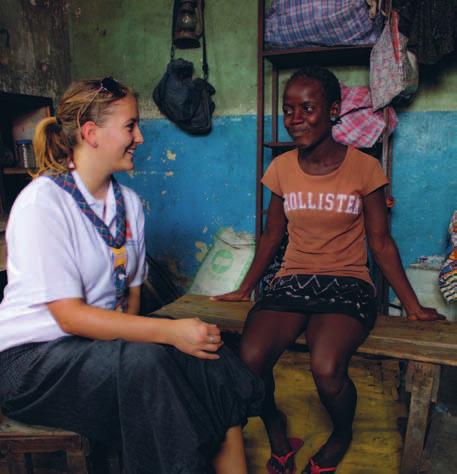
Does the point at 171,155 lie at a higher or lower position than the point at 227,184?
higher

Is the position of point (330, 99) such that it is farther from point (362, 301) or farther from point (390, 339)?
point (390, 339)

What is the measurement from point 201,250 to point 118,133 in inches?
90.5

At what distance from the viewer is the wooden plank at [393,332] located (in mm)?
1651

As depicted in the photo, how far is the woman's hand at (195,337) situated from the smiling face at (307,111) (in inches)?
43.1

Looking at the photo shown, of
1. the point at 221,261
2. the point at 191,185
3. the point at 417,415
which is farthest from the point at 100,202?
the point at 191,185

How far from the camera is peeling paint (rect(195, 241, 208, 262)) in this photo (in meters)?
3.75

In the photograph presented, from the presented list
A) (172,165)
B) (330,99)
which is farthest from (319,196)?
(172,165)

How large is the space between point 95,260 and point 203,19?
8.79 feet

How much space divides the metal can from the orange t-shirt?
7.29 ft

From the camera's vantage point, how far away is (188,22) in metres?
3.32

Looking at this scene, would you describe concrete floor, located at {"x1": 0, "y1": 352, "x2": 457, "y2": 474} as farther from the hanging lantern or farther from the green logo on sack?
the hanging lantern

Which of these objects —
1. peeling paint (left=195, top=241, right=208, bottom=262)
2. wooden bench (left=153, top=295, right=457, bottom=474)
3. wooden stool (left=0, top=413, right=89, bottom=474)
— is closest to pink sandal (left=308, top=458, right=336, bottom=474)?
wooden bench (left=153, top=295, right=457, bottom=474)

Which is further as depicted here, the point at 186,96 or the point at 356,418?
the point at 186,96

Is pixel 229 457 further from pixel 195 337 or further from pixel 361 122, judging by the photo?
pixel 361 122
